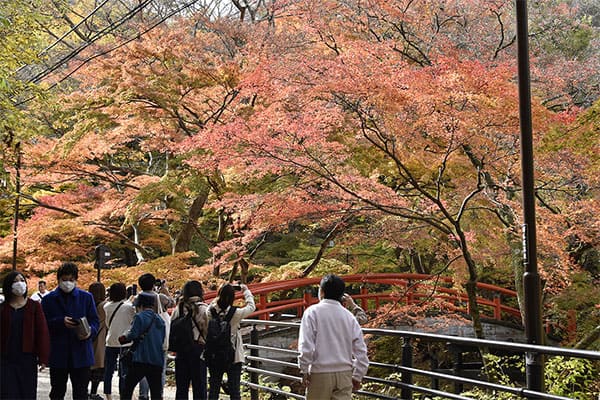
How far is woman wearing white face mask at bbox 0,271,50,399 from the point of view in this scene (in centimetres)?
550

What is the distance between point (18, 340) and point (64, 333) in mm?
790

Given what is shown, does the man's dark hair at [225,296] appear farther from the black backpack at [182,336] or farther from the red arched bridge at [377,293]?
the red arched bridge at [377,293]

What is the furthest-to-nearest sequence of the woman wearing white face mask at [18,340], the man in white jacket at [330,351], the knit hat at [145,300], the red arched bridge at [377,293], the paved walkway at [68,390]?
the red arched bridge at [377,293] → the paved walkway at [68,390] → the knit hat at [145,300] → the woman wearing white face mask at [18,340] → the man in white jacket at [330,351]

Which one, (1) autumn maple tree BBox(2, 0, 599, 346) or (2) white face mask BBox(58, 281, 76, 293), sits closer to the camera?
(2) white face mask BBox(58, 281, 76, 293)

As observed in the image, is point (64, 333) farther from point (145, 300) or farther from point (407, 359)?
point (407, 359)

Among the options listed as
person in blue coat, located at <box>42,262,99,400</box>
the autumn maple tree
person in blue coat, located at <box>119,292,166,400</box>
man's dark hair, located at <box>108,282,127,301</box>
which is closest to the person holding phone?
person in blue coat, located at <box>119,292,166,400</box>

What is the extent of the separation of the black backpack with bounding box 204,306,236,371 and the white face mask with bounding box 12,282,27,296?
1807 millimetres

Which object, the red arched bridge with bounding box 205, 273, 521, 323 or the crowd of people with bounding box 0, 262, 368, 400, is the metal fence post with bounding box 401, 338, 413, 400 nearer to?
the crowd of people with bounding box 0, 262, 368, 400

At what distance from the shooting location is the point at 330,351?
5211mm

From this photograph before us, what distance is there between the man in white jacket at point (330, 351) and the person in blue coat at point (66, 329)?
7.48 feet

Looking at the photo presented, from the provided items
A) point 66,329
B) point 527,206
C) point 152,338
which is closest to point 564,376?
point 527,206

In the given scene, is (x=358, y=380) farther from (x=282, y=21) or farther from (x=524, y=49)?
(x=282, y=21)

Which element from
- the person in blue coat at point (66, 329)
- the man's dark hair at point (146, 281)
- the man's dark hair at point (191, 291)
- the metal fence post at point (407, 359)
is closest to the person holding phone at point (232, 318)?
the man's dark hair at point (191, 291)

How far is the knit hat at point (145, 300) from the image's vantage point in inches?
265
